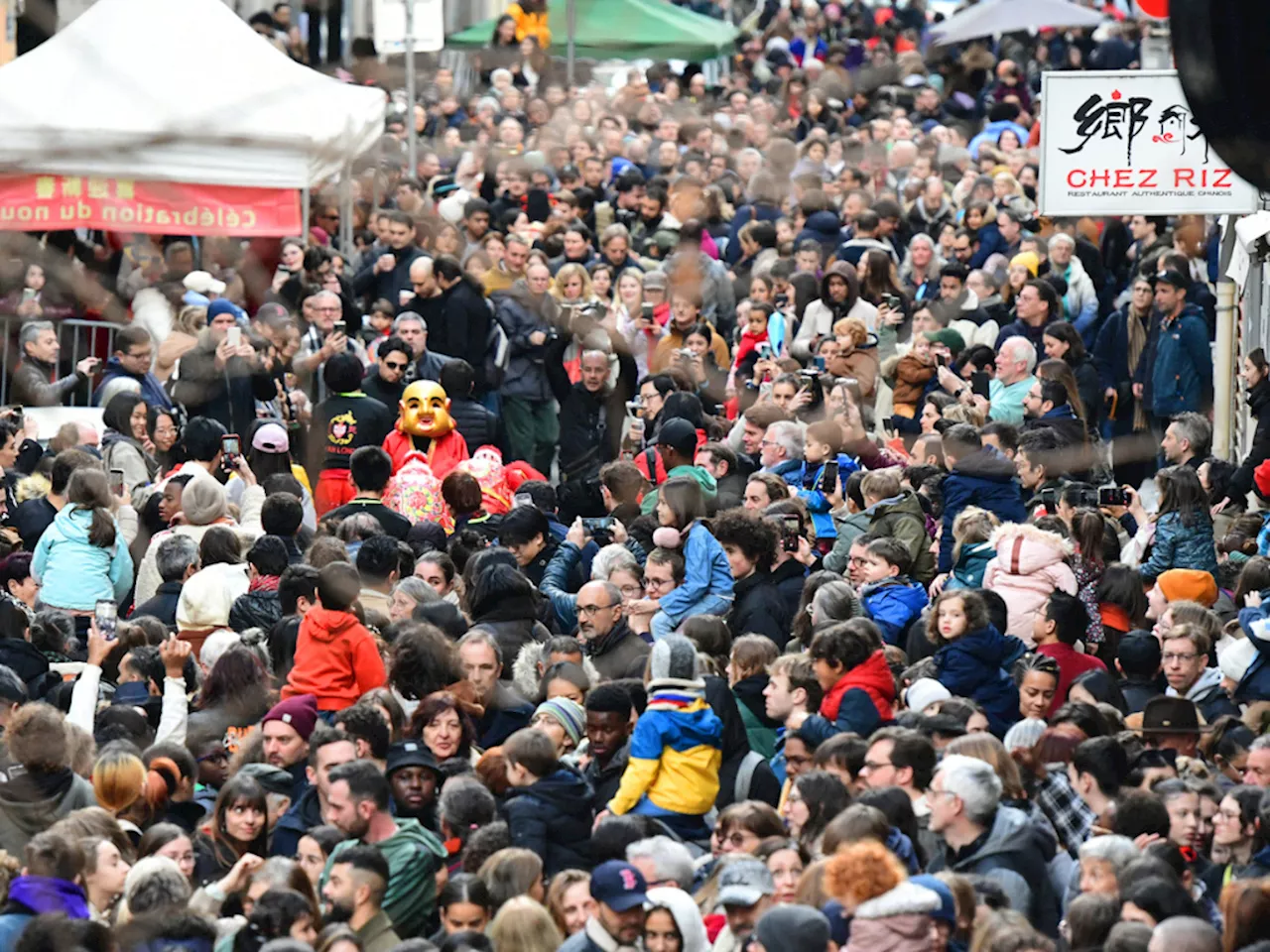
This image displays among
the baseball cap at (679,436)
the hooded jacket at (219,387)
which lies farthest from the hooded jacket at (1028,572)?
the hooded jacket at (219,387)

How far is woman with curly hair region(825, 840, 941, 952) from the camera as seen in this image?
190 inches

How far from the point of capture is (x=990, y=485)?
8.95 m

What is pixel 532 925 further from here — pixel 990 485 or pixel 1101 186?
pixel 1101 186

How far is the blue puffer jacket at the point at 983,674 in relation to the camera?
23.4ft

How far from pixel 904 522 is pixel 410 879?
349 cm

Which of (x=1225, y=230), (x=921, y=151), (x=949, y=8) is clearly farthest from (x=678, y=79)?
(x=1225, y=230)

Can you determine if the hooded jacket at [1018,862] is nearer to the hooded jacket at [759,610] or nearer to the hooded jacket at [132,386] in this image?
the hooded jacket at [759,610]

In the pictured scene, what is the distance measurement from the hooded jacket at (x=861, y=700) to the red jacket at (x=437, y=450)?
3.98m

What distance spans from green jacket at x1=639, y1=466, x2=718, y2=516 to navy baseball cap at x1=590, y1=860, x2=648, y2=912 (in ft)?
12.5

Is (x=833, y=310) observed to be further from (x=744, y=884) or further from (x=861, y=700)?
(x=744, y=884)

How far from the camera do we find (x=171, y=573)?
8.48m

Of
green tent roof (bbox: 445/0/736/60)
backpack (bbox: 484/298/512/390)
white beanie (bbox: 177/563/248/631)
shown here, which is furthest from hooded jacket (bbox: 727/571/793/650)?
green tent roof (bbox: 445/0/736/60)

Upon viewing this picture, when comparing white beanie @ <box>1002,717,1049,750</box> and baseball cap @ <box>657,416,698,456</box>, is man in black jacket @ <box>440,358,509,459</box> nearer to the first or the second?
baseball cap @ <box>657,416,698,456</box>

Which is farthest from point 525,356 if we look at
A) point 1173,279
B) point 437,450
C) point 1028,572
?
point 1028,572
